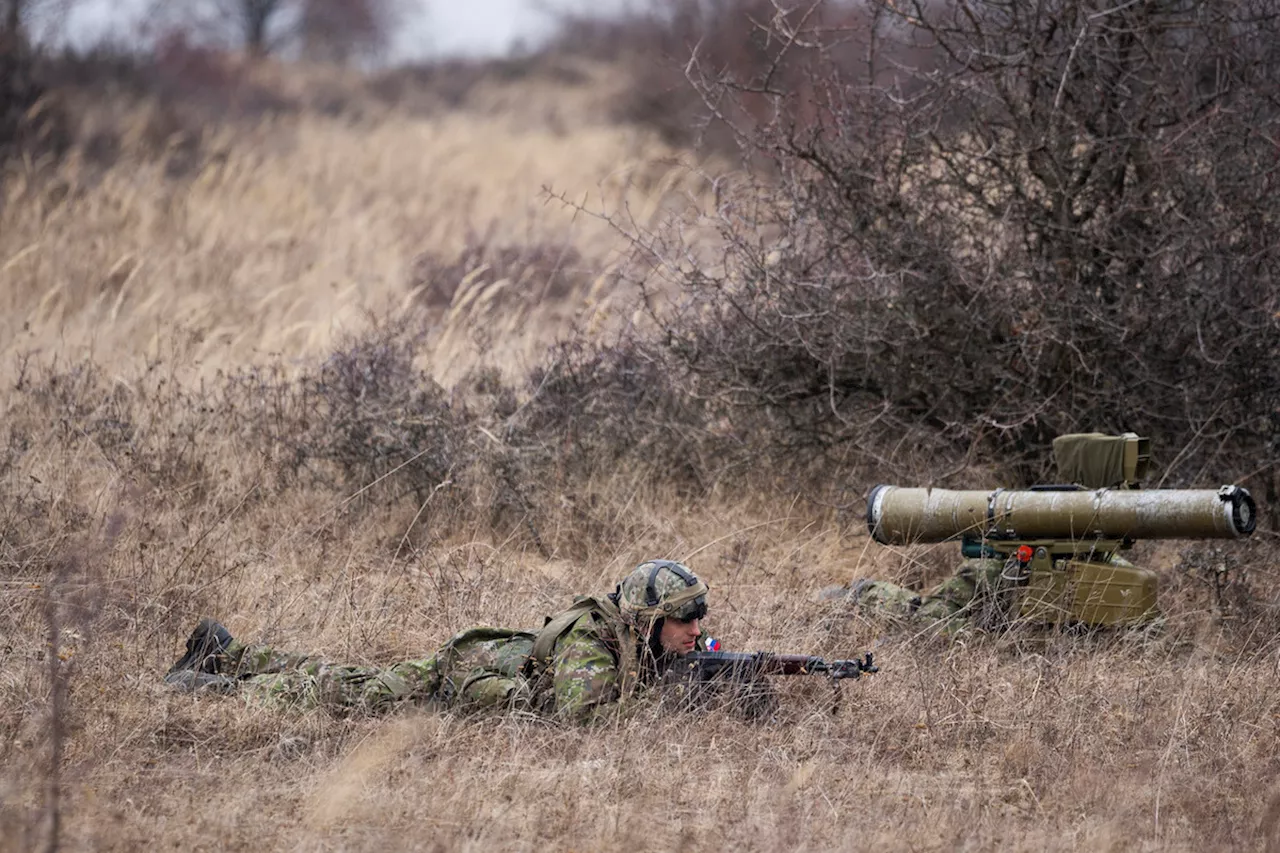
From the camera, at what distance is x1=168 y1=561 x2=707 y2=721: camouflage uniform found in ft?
16.0

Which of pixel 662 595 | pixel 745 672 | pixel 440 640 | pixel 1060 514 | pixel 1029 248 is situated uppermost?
pixel 1029 248

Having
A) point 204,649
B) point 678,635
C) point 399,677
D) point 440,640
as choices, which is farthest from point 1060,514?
point 204,649

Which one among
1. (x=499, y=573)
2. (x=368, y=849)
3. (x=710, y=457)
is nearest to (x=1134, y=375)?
(x=710, y=457)

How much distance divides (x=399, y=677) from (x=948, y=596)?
2.40 metres

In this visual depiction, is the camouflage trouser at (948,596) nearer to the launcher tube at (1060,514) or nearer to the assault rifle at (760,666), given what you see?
the launcher tube at (1060,514)

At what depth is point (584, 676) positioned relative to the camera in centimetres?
482

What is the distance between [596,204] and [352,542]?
8.60 m

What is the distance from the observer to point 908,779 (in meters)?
4.55

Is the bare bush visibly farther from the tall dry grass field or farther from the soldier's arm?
the soldier's arm

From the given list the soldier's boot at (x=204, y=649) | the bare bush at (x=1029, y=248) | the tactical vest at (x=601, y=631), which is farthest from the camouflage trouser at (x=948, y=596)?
the soldier's boot at (x=204, y=649)

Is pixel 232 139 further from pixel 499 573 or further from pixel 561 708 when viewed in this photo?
pixel 561 708

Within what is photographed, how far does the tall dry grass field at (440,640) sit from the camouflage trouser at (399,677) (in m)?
0.16

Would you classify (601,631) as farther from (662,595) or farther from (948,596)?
(948,596)

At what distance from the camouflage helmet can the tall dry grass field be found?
0.32 meters
